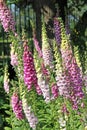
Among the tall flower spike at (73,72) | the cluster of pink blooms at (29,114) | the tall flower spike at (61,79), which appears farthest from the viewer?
the tall flower spike at (73,72)

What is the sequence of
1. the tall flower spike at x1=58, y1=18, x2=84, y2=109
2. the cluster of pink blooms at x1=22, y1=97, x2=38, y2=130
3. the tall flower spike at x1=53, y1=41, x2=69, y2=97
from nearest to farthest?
the tall flower spike at x1=53, y1=41, x2=69, y2=97, the cluster of pink blooms at x1=22, y1=97, x2=38, y2=130, the tall flower spike at x1=58, y1=18, x2=84, y2=109

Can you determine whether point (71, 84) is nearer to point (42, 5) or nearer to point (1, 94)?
point (1, 94)

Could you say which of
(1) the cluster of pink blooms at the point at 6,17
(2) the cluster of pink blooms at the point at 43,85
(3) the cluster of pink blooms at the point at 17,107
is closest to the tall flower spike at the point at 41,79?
(2) the cluster of pink blooms at the point at 43,85

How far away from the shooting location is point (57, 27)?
7035mm

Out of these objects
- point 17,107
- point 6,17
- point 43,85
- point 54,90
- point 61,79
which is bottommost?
point 17,107

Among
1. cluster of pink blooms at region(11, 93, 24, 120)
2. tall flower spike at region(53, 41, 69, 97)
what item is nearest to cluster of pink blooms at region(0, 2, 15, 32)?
cluster of pink blooms at region(11, 93, 24, 120)

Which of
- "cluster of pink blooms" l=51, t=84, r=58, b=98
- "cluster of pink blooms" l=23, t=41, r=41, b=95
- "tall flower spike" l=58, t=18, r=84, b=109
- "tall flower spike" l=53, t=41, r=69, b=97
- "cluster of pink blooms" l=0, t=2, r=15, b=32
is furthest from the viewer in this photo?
"cluster of pink blooms" l=0, t=2, r=15, b=32

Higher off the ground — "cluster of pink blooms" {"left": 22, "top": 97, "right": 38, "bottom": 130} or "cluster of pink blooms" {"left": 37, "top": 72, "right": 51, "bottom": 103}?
"cluster of pink blooms" {"left": 37, "top": 72, "right": 51, "bottom": 103}

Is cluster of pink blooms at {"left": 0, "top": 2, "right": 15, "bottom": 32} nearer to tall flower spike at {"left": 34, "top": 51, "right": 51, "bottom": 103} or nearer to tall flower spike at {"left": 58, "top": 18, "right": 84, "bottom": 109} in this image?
tall flower spike at {"left": 34, "top": 51, "right": 51, "bottom": 103}

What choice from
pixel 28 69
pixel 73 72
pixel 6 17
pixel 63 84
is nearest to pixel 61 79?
pixel 63 84

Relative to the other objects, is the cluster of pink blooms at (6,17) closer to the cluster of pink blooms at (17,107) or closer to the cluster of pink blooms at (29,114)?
the cluster of pink blooms at (17,107)

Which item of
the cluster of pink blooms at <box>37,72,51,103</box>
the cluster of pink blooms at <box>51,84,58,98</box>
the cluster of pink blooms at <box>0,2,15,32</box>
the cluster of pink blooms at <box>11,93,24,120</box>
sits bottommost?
the cluster of pink blooms at <box>11,93,24,120</box>

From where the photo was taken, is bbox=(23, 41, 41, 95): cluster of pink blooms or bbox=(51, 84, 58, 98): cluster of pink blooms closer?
bbox=(23, 41, 41, 95): cluster of pink blooms

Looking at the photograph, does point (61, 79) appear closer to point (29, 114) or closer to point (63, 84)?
point (63, 84)
